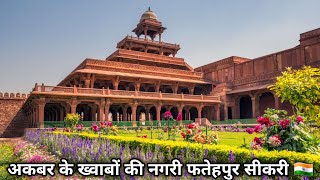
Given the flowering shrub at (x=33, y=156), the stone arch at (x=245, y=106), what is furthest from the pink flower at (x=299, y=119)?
the stone arch at (x=245, y=106)

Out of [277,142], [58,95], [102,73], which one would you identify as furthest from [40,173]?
[102,73]

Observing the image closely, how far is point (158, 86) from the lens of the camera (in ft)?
111

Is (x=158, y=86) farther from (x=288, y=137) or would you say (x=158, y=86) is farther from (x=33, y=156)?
(x=288, y=137)

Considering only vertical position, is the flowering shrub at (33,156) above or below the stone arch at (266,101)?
below

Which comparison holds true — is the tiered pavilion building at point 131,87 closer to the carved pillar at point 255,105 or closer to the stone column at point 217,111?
the stone column at point 217,111

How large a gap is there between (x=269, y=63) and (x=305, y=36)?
16.0 feet

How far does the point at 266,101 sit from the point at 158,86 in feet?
40.1

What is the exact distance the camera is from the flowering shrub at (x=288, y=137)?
6.80m

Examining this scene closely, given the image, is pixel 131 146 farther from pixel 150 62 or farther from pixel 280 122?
pixel 150 62

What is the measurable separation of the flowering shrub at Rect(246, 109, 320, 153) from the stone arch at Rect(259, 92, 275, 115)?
83.4ft

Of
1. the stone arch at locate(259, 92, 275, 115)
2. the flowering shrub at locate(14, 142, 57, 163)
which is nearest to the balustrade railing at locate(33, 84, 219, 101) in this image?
the stone arch at locate(259, 92, 275, 115)

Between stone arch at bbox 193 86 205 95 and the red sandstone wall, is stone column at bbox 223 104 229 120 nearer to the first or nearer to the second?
stone arch at bbox 193 86 205 95

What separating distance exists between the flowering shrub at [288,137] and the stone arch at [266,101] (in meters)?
25.4

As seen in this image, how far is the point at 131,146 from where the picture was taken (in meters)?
8.85
